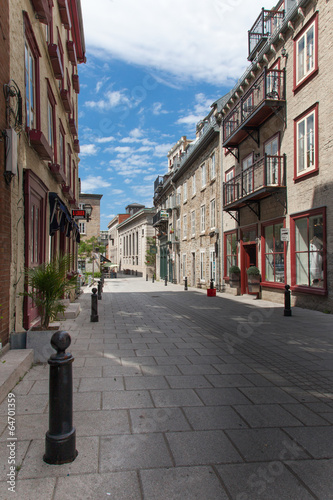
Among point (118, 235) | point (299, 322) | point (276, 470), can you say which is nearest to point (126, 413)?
point (276, 470)

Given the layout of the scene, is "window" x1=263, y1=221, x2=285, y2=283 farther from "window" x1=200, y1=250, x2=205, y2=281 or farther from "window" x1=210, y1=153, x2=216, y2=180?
"window" x1=200, y1=250, x2=205, y2=281

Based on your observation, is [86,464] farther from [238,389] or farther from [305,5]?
[305,5]

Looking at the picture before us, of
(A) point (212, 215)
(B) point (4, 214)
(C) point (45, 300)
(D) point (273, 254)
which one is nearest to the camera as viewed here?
(B) point (4, 214)

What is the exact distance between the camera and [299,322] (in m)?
9.23

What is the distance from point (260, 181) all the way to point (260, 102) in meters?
2.82

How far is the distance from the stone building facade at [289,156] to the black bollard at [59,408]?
9163mm

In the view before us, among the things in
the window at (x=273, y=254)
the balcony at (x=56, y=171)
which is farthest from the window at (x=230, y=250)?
the balcony at (x=56, y=171)

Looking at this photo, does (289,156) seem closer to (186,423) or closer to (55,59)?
(55,59)

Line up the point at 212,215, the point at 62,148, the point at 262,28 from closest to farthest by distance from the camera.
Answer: the point at 62,148, the point at 262,28, the point at 212,215

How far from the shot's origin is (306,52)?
11.8 meters

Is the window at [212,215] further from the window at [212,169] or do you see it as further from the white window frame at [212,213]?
the window at [212,169]

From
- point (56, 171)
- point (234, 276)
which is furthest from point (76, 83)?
point (234, 276)

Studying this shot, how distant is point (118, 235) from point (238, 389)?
232 feet

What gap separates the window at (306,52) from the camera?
11.1 metres
